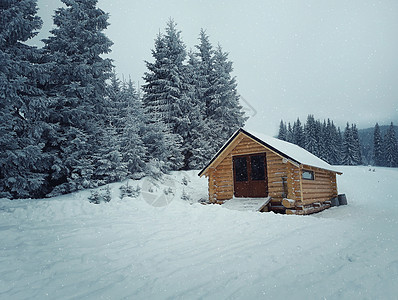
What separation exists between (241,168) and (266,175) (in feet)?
5.04

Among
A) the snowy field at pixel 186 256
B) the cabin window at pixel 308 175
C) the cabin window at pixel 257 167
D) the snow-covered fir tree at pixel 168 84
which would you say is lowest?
the snowy field at pixel 186 256

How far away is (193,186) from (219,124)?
29.1 feet

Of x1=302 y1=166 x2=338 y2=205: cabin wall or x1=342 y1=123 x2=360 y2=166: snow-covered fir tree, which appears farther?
x1=342 y1=123 x2=360 y2=166: snow-covered fir tree

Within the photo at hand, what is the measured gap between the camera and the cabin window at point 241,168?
1408 cm

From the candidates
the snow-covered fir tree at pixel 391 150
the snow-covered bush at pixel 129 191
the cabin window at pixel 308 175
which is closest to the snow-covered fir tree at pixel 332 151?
the snow-covered fir tree at pixel 391 150

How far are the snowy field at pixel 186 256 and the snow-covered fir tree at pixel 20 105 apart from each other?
2.37m

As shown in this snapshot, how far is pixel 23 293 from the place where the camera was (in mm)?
3471

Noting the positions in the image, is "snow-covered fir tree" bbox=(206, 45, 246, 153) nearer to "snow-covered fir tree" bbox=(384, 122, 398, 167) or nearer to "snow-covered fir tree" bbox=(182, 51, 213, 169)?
"snow-covered fir tree" bbox=(182, 51, 213, 169)

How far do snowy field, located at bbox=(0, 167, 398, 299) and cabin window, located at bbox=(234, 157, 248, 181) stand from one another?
5.19 m

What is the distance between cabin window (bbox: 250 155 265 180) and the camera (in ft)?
44.6

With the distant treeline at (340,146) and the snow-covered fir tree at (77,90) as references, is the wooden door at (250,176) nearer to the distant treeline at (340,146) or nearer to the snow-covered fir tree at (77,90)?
the snow-covered fir tree at (77,90)

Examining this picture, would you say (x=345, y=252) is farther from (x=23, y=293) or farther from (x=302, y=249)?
(x=23, y=293)

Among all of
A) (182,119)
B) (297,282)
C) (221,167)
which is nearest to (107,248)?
(297,282)

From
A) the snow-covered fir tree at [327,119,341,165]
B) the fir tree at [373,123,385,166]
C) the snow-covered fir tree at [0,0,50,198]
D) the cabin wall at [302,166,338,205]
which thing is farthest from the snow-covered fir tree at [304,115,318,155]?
the snow-covered fir tree at [0,0,50,198]
